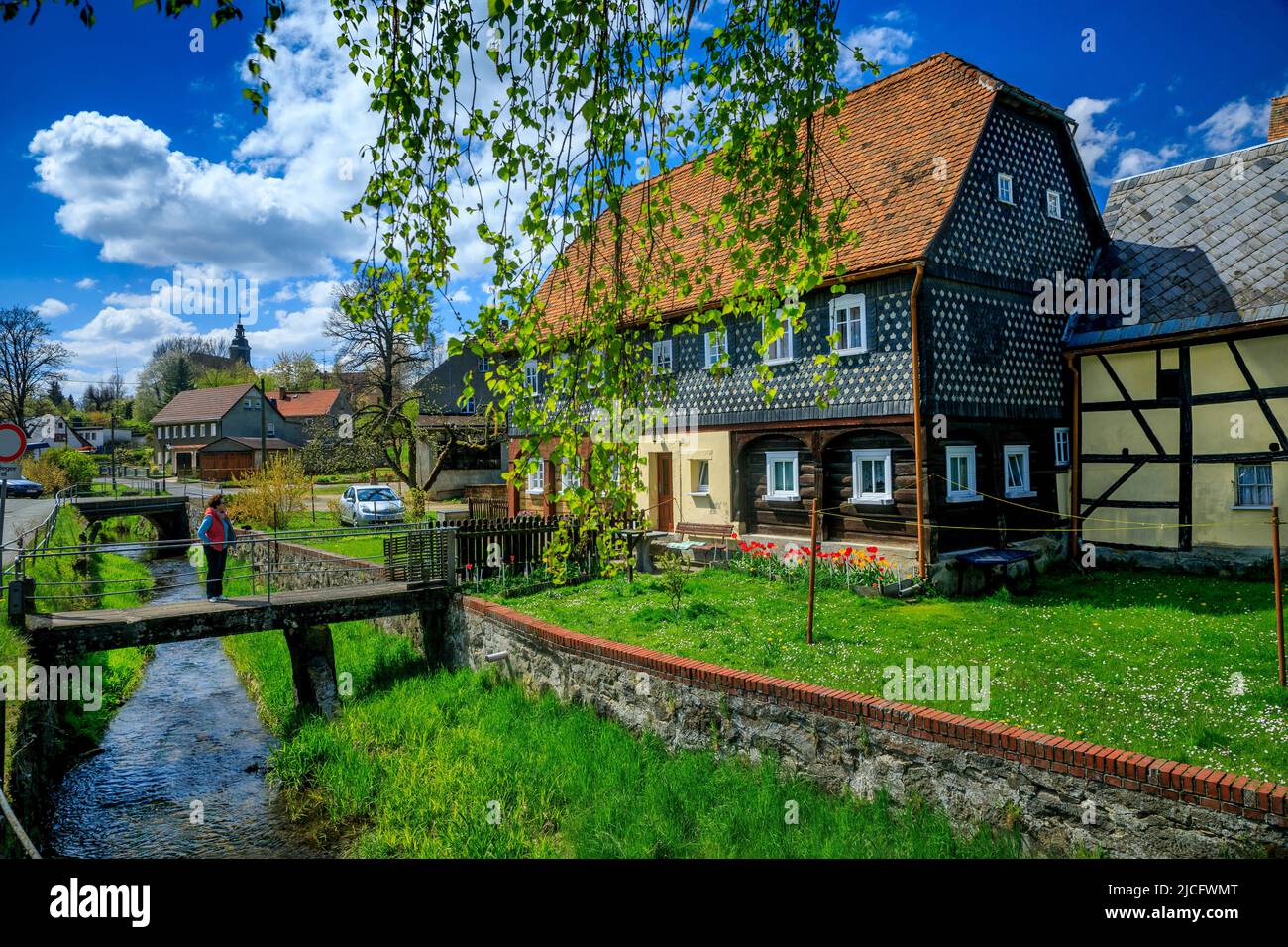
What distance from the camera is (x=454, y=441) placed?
33.6 meters

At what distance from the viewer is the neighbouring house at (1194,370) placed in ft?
47.2

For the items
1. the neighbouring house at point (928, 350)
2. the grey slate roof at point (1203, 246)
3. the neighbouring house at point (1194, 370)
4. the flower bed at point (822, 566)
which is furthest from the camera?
→ the neighbouring house at point (928, 350)

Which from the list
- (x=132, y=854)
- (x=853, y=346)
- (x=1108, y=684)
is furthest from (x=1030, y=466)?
(x=132, y=854)

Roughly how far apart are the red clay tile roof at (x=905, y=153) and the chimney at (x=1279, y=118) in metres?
8.35

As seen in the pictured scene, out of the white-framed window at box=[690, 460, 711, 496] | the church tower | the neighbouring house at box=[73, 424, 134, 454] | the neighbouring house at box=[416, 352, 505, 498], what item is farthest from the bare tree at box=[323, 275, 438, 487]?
the church tower

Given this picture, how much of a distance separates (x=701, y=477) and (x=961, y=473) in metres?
6.38

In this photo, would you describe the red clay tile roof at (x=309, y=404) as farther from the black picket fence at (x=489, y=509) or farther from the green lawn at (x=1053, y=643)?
the green lawn at (x=1053, y=643)

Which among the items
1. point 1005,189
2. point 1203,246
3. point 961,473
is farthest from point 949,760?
point 1203,246

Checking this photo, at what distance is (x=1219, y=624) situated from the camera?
35.1ft

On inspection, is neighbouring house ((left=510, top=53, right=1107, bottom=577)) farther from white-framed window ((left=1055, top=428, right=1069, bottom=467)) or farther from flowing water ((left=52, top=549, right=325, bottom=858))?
flowing water ((left=52, top=549, right=325, bottom=858))

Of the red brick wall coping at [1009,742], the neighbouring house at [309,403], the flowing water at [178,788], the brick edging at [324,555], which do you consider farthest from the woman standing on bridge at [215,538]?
the neighbouring house at [309,403]

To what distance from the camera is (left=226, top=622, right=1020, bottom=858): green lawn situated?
716cm

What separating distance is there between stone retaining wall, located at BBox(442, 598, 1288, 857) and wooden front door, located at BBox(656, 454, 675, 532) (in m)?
9.59
